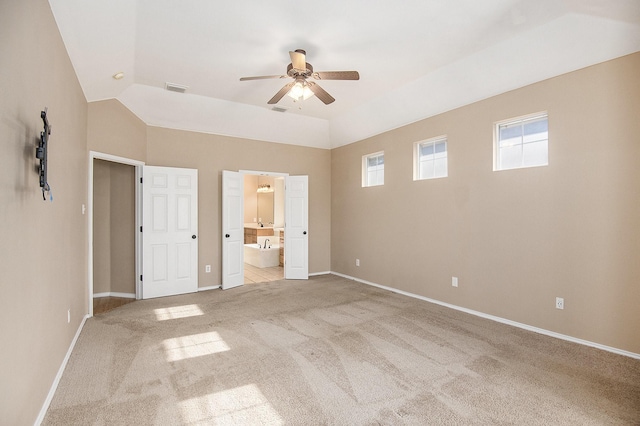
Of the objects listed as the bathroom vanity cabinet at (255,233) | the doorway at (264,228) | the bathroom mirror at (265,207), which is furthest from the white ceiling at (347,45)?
the bathroom mirror at (265,207)

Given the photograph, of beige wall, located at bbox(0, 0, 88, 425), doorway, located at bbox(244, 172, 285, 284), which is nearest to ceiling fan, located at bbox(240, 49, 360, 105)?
beige wall, located at bbox(0, 0, 88, 425)

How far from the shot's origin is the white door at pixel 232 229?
555 cm

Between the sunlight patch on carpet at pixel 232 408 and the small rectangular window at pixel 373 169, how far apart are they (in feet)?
14.1

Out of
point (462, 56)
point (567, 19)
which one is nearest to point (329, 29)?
point (462, 56)

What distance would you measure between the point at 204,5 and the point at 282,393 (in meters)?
3.29

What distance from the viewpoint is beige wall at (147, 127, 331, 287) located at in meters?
5.29

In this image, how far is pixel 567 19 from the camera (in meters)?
2.89

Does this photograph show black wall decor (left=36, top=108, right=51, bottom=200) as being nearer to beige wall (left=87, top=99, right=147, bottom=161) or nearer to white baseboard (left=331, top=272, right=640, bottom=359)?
beige wall (left=87, top=99, right=147, bottom=161)

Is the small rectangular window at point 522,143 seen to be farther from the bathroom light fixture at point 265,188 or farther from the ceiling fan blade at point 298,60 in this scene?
the bathroom light fixture at point 265,188

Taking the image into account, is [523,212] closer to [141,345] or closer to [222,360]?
[222,360]

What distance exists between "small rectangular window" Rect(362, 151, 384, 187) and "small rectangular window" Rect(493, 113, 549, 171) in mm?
2108

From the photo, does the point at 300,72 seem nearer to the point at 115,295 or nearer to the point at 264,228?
the point at 115,295

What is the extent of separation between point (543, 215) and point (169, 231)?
17.0ft

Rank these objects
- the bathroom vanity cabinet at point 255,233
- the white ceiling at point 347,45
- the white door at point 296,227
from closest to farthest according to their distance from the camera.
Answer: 1. the white ceiling at point 347,45
2. the white door at point 296,227
3. the bathroom vanity cabinet at point 255,233
